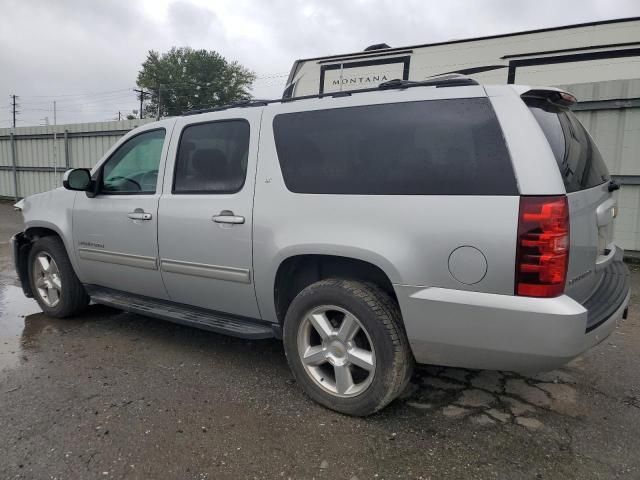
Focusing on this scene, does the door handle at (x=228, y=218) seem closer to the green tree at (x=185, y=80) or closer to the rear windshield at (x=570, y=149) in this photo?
the rear windshield at (x=570, y=149)

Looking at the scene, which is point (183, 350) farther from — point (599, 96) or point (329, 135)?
point (599, 96)

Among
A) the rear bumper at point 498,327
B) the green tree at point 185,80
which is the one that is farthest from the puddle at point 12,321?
the green tree at point 185,80

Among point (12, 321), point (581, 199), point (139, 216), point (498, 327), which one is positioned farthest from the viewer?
point (12, 321)

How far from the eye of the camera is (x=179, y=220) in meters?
3.50

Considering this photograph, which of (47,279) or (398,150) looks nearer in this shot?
(398,150)

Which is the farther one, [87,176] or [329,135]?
[87,176]

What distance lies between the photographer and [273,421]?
9.22ft

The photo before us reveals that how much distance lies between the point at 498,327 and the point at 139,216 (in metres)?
2.72

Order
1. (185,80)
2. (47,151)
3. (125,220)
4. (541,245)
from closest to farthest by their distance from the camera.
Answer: (541,245) → (125,220) → (47,151) → (185,80)

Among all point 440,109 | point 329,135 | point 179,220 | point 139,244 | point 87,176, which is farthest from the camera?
point 87,176

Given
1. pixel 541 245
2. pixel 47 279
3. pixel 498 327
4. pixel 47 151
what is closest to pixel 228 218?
pixel 498 327

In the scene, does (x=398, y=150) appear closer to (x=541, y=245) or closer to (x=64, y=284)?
(x=541, y=245)

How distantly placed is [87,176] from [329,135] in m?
2.37

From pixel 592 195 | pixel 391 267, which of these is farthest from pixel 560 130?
pixel 391 267
